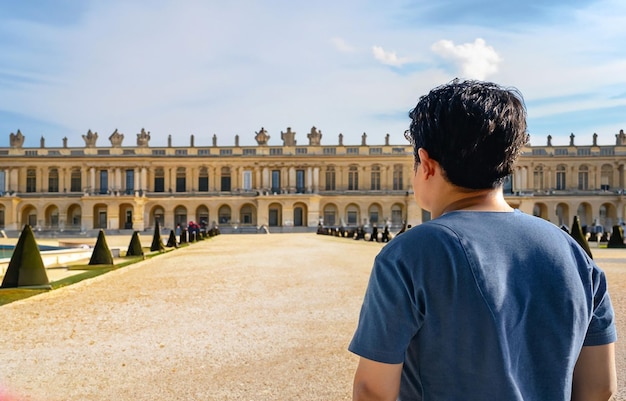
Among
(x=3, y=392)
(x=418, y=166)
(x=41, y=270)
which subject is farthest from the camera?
(x=41, y=270)

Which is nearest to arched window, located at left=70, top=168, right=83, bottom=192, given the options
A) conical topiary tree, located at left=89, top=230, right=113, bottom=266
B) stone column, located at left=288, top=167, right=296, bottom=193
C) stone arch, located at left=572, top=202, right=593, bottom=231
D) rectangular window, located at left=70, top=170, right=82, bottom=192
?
rectangular window, located at left=70, top=170, right=82, bottom=192

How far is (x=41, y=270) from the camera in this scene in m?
12.0

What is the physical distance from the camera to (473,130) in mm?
1676

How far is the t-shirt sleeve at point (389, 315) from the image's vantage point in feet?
5.01

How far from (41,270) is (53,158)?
5282 centimetres

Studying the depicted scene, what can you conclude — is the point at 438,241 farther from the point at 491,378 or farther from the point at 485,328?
the point at 491,378

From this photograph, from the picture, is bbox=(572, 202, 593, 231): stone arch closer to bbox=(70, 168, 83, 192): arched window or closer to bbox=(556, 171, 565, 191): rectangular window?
bbox=(556, 171, 565, 191): rectangular window

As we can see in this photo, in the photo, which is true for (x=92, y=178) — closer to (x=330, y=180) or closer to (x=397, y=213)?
(x=330, y=180)

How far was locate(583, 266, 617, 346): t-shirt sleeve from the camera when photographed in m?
1.80

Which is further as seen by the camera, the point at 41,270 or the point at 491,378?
the point at 41,270

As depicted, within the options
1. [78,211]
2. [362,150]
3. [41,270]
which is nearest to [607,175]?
[362,150]

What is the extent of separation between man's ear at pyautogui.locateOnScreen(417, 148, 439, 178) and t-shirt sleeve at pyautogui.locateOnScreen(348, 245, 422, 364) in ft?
1.21

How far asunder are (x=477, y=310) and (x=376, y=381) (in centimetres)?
32

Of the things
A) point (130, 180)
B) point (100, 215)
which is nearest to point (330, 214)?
point (130, 180)
